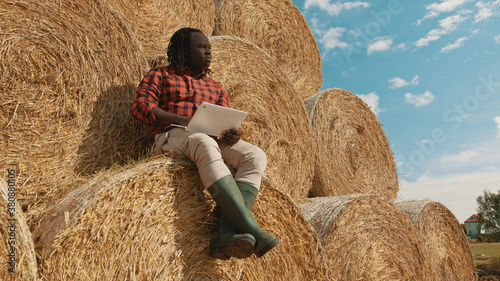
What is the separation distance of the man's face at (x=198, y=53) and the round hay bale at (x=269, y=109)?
0.36m

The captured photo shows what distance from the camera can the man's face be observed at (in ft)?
7.88

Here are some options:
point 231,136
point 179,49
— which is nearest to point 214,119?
point 231,136

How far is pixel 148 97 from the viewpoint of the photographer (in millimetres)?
2160

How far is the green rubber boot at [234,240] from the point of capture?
5.54 ft

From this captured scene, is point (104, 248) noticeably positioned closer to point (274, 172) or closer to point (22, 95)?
point (22, 95)

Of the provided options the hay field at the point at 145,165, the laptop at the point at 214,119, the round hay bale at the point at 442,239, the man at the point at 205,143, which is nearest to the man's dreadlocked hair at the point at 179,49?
the man at the point at 205,143

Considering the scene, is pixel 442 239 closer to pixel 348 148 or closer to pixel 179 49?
pixel 348 148

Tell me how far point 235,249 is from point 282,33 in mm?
2641

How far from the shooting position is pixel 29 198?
1.95m

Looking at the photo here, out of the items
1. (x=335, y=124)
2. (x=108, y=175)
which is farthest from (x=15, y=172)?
(x=335, y=124)

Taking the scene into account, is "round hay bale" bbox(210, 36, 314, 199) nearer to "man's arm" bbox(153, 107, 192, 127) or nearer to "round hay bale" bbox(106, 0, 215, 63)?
"round hay bale" bbox(106, 0, 215, 63)

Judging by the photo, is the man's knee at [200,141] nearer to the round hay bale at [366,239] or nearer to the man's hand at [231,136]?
the man's hand at [231,136]

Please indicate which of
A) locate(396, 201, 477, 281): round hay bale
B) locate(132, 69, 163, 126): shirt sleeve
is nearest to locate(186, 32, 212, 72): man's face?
locate(132, 69, 163, 126): shirt sleeve

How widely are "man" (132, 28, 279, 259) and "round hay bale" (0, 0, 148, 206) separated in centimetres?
20
